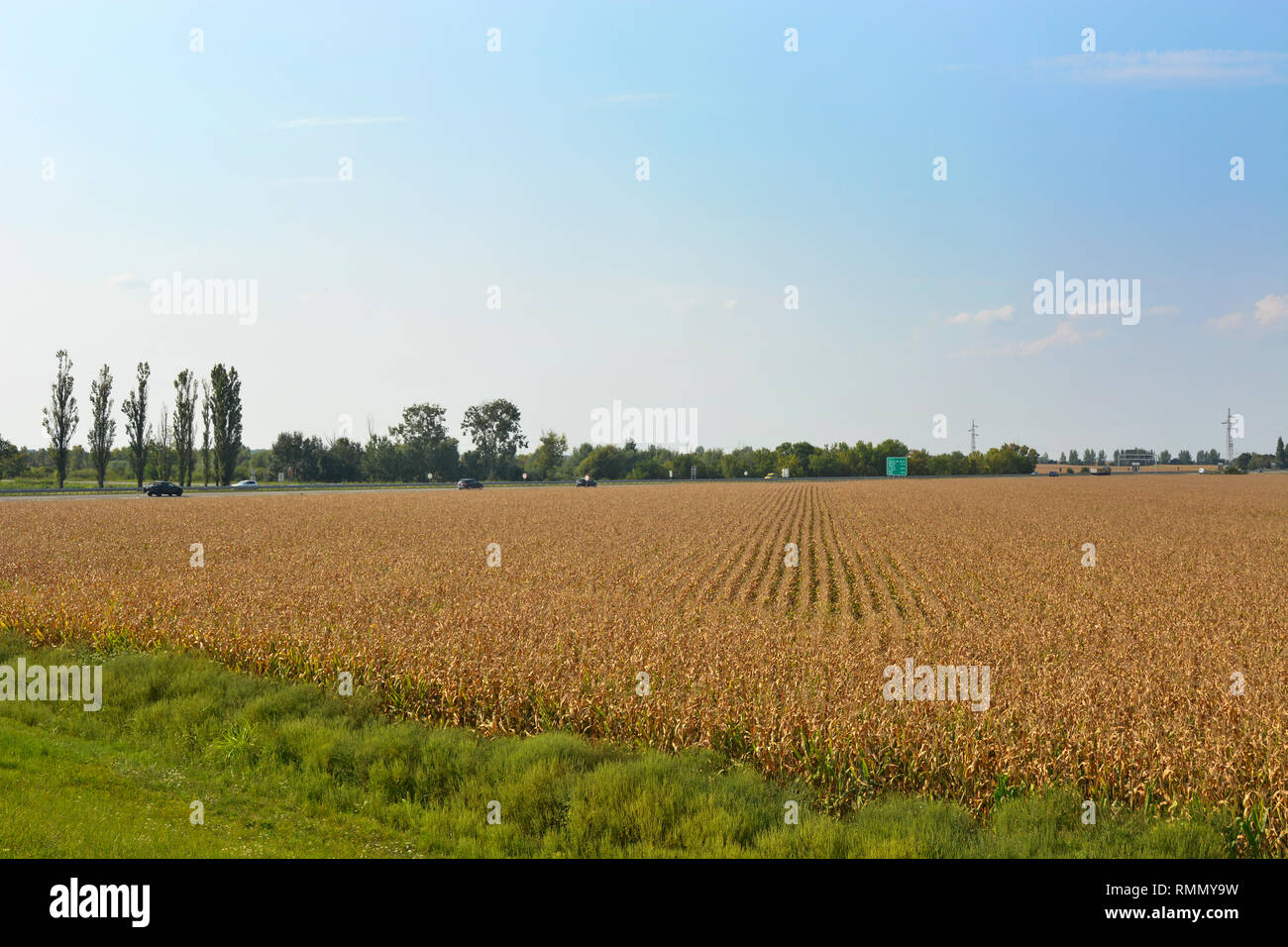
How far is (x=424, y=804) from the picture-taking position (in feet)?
31.1

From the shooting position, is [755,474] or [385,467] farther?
[755,474]

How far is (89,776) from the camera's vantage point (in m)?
9.92

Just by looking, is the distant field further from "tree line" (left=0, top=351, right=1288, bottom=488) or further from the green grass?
"tree line" (left=0, top=351, right=1288, bottom=488)

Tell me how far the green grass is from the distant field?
29.4 inches

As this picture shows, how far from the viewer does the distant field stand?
9469mm

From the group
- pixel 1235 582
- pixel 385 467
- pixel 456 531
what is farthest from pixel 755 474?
pixel 1235 582

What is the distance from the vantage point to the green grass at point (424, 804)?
787cm

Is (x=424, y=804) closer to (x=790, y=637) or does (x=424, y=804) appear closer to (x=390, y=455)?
(x=790, y=637)

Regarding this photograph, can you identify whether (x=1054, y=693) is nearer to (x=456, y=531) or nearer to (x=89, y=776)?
(x=89, y=776)

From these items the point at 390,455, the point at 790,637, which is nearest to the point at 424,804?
the point at 790,637

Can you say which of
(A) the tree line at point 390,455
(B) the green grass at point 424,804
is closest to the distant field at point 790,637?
(B) the green grass at point 424,804

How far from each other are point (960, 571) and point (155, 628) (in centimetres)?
2227
